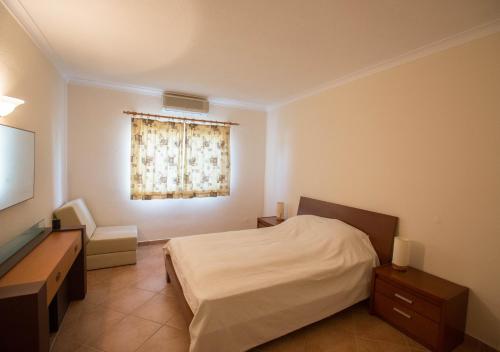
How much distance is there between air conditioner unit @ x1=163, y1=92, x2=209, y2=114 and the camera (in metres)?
3.92

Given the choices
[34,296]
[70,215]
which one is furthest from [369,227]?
[70,215]

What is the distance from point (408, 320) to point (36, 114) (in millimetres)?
3900

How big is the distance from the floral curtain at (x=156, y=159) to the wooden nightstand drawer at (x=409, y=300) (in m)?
3.21

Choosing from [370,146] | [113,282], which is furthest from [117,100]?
[370,146]

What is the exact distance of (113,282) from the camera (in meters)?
2.83

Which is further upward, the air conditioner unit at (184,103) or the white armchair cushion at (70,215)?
the air conditioner unit at (184,103)

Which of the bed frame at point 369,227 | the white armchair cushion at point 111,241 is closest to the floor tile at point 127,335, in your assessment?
the bed frame at point 369,227

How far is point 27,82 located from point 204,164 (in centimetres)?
256

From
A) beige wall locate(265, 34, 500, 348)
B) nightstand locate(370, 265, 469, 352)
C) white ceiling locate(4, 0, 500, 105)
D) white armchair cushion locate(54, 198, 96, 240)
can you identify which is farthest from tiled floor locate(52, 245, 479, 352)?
white ceiling locate(4, 0, 500, 105)

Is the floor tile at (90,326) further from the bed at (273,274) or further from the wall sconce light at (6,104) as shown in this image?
the wall sconce light at (6,104)

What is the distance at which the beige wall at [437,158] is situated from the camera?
75.8 inches

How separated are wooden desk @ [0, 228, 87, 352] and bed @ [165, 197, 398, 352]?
2.80 feet

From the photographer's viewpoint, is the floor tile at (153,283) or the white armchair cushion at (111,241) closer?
the floor tile at (153,283)

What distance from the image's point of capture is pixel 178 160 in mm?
4125
